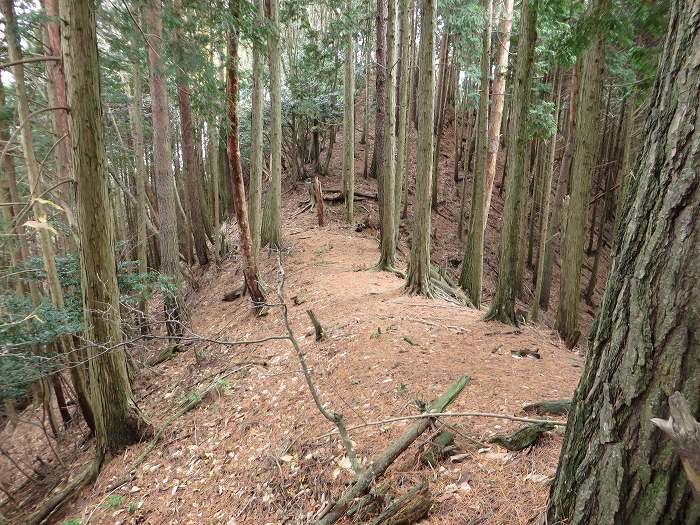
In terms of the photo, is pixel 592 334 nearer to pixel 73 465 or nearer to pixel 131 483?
pixel 131 483

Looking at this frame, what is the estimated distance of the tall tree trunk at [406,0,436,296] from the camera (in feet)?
22.2

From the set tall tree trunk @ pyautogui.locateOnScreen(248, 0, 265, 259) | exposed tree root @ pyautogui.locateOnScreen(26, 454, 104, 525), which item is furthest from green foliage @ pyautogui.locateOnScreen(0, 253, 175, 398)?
tall tree trunk @ pyautogui.locateOnScreen(248, 0, 265, 259)

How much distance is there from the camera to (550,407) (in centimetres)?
318

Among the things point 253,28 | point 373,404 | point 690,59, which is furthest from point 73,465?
point 690,59

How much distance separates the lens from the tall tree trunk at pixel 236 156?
6929 mm

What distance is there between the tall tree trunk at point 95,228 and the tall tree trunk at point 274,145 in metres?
4.89

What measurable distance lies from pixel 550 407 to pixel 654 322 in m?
2.31

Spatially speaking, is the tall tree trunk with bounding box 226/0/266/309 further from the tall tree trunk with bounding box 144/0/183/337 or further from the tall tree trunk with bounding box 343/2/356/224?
the tall tree trunk with bounding box 343/2/356/224

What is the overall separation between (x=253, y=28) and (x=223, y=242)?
8.31m

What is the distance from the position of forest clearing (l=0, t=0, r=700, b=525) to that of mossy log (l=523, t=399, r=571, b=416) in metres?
0.01

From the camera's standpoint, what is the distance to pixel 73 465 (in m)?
6.17

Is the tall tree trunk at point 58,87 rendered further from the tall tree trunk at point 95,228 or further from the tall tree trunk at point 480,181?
the tall tree trunk at point 480,181

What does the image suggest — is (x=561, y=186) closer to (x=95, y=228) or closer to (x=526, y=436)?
(x=526, y=436)

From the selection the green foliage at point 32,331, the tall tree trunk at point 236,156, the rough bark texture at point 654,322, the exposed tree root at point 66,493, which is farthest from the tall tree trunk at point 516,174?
the green foliage at point 32,331
